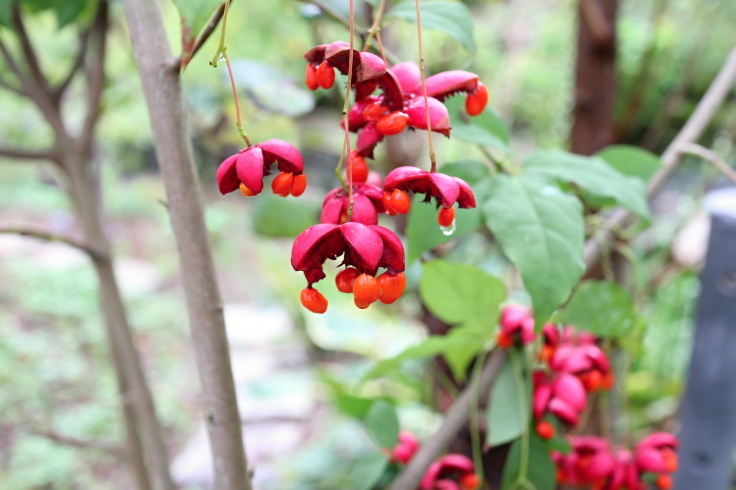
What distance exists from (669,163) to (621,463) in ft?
0.97

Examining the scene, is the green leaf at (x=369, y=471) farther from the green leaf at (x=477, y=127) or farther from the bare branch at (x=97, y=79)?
the bare branch at (x=97, y=79)

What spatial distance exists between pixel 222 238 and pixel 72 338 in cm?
104

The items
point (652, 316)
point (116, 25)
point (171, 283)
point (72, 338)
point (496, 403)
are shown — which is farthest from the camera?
point (171, 283)

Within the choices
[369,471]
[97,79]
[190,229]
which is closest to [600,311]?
[369,471]

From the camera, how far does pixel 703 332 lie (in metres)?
0.66

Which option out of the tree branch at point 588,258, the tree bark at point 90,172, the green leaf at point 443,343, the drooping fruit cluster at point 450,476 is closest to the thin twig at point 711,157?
the tree branch at point 588,258

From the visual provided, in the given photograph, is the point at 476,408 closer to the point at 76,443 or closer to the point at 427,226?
the point at 427,226

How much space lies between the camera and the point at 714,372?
0.66m

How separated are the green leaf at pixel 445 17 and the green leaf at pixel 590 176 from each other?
0.10 m

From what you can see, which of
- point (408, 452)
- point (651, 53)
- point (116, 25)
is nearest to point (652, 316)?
point (651, 53)

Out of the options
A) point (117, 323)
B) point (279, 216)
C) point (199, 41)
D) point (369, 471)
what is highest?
point (199, 41)

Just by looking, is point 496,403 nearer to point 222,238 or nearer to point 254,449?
point 254,449

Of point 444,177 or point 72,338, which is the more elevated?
point 444,177

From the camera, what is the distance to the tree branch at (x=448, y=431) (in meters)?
0.53
